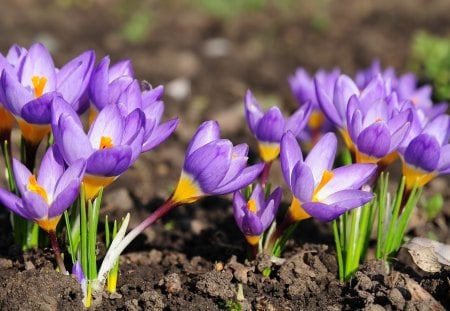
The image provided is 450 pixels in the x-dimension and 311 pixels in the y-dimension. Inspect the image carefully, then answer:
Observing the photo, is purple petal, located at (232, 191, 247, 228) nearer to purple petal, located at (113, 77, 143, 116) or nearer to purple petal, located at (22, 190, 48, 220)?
purple petal, located at (113, 77, 143, 116)

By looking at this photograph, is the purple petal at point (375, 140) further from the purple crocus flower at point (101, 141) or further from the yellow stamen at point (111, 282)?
the yellow stamen at point (111, 282)

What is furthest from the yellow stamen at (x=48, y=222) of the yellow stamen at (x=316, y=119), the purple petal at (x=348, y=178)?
the yellow stamen at (x=316, y=119)

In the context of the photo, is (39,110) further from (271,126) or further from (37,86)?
(271,126)

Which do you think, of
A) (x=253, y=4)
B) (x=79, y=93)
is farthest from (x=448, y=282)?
(x=253, y=4)

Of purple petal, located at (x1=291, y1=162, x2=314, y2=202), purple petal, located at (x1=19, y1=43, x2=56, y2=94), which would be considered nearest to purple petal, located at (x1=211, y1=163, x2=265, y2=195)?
purple petal, located at (x1=291, y1=162, x2=314, y2=202)

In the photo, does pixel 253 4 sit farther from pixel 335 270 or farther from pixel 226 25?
pixel 335 270
